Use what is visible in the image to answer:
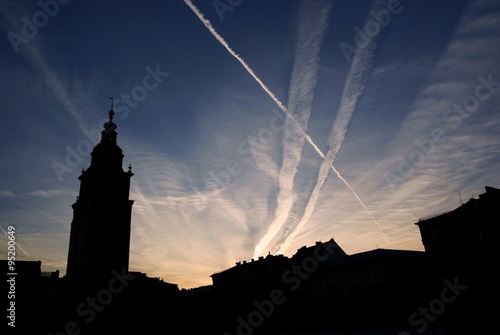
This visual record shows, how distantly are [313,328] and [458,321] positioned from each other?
2063 centimetres

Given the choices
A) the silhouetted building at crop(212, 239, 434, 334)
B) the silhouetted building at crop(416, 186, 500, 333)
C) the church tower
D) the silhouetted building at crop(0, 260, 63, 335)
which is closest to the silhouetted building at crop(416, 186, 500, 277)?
the silhouetted building at crop(416, 186, 500, 333)

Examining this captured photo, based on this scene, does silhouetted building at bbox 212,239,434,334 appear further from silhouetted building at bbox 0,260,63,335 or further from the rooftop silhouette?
silhouetted building at bbox 0,260,63,335

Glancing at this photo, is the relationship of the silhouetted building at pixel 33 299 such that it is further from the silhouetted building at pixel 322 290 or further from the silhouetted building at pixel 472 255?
the silhouetted building at pixel 472 255

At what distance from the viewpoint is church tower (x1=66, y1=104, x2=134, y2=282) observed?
176 ft

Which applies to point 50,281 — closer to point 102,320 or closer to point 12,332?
point 12,332

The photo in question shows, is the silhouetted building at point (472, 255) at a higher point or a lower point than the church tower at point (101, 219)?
lower

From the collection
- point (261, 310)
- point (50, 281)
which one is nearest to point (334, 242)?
point (261, 310)

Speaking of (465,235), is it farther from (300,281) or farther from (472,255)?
(300,281)

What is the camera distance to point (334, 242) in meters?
75.5

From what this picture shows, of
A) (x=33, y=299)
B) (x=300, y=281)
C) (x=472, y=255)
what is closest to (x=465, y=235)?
(x=472, y=255)

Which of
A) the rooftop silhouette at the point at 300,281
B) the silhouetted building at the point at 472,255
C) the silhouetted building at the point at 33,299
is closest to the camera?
the silhouetted building at the point at 472,255

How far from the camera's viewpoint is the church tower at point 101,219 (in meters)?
53.7

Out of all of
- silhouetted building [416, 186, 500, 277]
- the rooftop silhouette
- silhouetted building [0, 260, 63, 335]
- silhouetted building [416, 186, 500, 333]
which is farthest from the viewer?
silhouetted building [0, 260, 63, 335]

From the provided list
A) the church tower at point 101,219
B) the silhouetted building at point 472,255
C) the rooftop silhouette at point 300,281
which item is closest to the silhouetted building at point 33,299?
the rooftop silhouette at point 300,281
